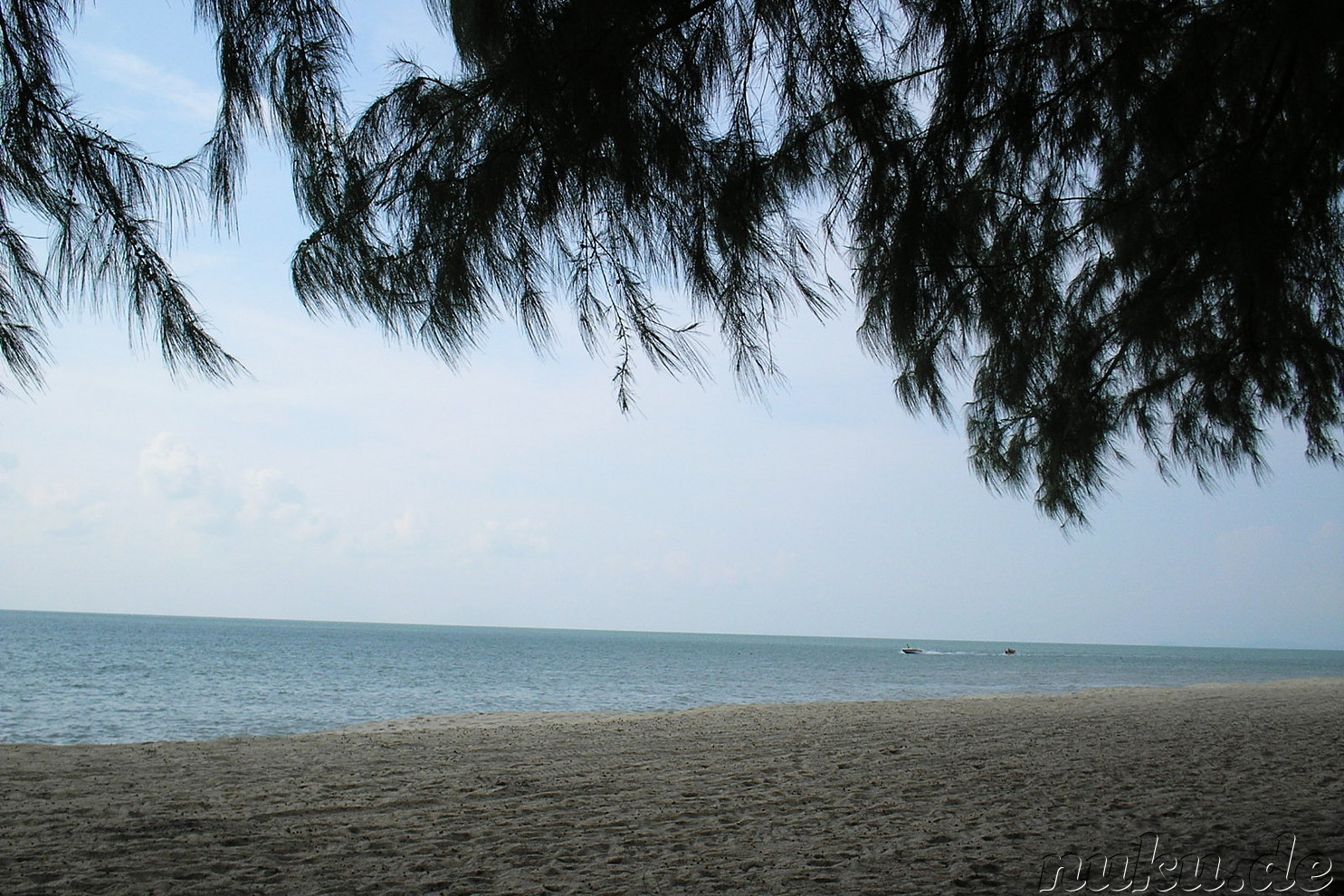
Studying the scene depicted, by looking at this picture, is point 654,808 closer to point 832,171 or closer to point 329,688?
point 832,171

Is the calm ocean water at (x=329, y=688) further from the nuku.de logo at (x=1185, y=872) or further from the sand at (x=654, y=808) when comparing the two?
the nuku.de logo at (x=1185, y=872)

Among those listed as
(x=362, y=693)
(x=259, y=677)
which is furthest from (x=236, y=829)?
(x=259, y=677)

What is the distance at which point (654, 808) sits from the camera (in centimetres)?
478

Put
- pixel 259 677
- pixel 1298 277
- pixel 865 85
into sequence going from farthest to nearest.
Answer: pixel 259 677 → pixel 1298 277 → pixel 865 85

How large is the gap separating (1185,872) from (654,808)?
253cm

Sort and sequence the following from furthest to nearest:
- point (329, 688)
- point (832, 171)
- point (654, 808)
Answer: point (329, 688) < point (654, 808) < point (832, 171)

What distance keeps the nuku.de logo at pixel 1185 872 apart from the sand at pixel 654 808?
78 mm

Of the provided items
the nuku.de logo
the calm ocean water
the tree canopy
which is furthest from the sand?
the calm ocean water

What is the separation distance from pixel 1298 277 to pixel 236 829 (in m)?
5.23

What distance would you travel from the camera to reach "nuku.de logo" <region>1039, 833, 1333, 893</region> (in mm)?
3180

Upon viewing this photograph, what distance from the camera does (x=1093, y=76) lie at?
2.93 meters

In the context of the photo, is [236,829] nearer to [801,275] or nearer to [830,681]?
[801,275]

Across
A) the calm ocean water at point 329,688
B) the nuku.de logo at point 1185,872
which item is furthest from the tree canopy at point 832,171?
the calm ocean water at point 329,688

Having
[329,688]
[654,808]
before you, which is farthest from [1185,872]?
[329,688]
